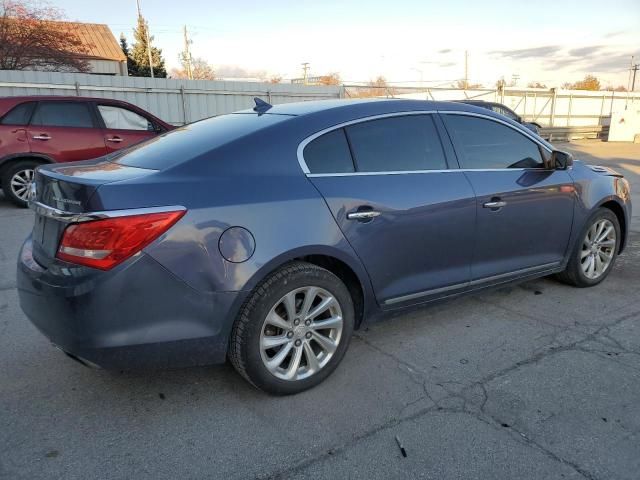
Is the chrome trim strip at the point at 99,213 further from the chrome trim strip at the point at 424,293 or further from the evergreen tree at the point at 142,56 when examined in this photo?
the evergreen tree at the point at 142,56

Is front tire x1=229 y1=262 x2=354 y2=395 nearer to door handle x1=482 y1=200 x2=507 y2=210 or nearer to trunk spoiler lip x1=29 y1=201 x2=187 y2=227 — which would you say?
trunk spoiler lip x1=29 y1=201 x2=187 y2=227

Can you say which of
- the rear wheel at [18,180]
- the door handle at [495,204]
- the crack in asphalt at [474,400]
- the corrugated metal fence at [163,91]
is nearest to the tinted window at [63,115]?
the rear wheel at [18,180]

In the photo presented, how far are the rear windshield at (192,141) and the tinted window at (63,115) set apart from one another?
5.78 m

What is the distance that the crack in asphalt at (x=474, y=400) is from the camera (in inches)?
94.8

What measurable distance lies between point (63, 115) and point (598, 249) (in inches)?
312

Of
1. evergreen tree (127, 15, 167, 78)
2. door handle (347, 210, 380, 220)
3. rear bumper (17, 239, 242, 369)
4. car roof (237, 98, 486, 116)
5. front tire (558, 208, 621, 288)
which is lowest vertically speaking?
front tire (558, 208, 621, 288)

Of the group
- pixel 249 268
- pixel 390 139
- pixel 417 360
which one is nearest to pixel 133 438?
pixel 249 268

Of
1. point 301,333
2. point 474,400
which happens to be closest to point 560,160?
Answer: point 474,400

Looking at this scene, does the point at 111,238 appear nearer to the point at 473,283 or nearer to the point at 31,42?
the point at 473,283

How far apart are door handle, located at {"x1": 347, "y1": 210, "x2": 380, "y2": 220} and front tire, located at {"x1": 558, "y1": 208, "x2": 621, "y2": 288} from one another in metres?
2.33

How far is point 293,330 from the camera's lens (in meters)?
2.90

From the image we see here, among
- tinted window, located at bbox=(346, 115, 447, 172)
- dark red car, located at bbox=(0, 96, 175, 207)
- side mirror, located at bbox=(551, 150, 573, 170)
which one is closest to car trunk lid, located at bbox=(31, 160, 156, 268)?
tinted window, located at bbox=(346, 115, 447, 172)

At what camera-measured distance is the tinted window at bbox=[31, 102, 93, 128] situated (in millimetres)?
8242

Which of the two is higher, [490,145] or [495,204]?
[490,145]
